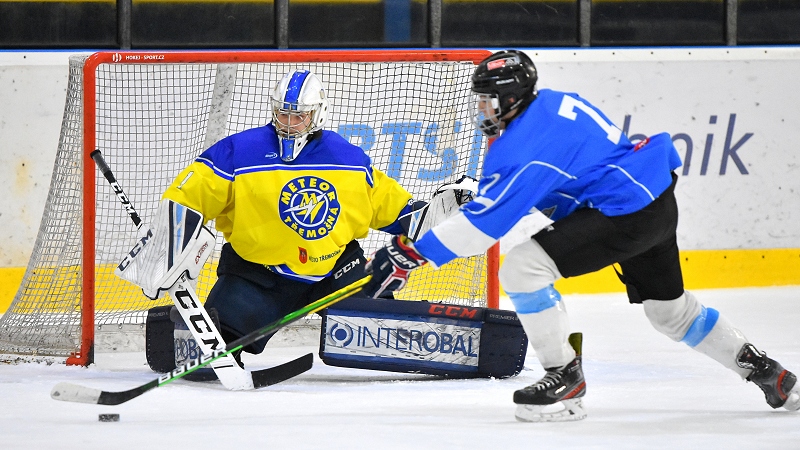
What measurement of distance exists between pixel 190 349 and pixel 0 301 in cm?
176

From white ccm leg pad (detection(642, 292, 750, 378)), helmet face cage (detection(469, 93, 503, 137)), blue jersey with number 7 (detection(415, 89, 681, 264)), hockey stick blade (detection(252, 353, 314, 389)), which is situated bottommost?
hockey stick blade (detection(252, 353, 314, 389))

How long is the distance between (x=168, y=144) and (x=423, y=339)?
1.61m

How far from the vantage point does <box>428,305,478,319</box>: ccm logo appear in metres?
3.68

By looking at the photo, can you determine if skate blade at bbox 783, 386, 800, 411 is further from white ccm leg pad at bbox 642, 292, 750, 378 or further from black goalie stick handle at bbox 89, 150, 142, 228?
black goalie stick handle at bbox 89, 150, 142, 228

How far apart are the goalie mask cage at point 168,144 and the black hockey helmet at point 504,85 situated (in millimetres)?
1115

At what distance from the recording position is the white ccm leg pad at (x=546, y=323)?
2.91 m

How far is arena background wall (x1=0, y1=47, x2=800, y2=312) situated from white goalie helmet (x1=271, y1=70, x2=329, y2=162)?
2.23 m

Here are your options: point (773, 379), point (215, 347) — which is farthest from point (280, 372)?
point (773, 379)

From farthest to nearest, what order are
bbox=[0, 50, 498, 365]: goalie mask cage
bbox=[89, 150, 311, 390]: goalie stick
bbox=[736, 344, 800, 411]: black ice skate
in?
bbox=[0, 50, 498, 365]: goalie mask cage
bbox=[89, 150, 311, 390]: goalie stick
bbox=[736, 344, 800, 411]: black ice skate

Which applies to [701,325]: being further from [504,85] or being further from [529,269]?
[504,85]

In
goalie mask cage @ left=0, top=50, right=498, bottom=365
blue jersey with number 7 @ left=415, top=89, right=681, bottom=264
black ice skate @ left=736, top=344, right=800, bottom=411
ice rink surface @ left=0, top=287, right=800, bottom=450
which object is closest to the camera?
ice rink surface @ left=0, top=287, right=800, bottom=450

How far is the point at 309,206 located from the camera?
3.71 meters

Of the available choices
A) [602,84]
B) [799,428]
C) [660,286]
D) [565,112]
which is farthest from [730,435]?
[602,84]

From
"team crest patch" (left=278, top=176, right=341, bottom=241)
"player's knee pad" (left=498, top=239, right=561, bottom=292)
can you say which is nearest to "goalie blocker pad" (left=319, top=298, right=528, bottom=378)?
"team crest patch" (left=278, top=176, right=341, bottom=241)
